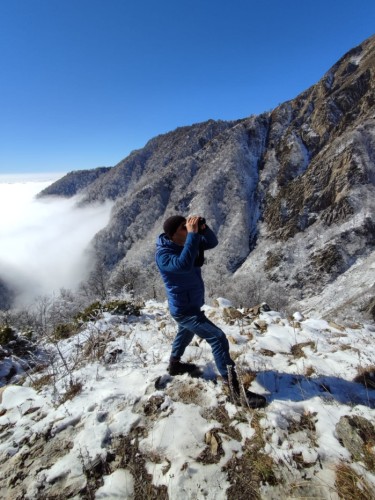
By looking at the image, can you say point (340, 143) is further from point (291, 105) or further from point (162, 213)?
point (162, 213)

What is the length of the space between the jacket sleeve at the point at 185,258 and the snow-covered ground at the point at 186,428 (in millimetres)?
1864

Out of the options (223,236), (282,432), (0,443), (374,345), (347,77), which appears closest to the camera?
(282,432)

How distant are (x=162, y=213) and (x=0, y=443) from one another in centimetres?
11691

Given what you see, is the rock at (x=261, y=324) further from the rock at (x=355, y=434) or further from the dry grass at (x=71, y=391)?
the dry grass at (x=71, y=391)

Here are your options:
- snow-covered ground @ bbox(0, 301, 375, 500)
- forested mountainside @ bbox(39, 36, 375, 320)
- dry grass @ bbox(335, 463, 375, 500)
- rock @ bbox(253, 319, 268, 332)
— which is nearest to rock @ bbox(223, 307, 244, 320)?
rock @ bbox(253, 319, 268, 332)

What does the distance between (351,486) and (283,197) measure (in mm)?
93849

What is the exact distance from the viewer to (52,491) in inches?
113

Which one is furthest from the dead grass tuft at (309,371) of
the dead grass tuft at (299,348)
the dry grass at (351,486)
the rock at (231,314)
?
the rock at (231,314)

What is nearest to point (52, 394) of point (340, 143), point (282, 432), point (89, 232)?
point (282, 432)

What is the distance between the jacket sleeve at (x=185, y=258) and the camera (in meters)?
3.68

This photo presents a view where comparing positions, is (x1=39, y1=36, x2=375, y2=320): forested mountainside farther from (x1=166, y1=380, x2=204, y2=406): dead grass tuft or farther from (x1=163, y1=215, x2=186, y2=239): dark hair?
(x1=163, y1=215, x2=186, y2=239): dark hair

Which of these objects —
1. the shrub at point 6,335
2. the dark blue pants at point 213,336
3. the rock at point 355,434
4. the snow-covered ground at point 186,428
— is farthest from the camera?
the shrub at point 6,335

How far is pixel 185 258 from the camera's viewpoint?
3689mm

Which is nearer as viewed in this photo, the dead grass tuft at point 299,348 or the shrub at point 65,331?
the dead grass tuft at point 299,348
